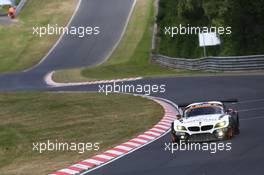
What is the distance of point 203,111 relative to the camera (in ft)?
70.9

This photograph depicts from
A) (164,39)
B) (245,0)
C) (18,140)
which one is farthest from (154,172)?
(164,39)

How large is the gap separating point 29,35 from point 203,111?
49.2 meters

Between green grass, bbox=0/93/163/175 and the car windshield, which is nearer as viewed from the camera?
green grass, bbox=0/93/163/175

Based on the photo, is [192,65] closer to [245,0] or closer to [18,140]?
[245,0]

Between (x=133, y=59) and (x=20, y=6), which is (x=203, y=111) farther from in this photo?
(x=20, y=6)

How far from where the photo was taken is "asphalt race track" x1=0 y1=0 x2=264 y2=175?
16734 mm

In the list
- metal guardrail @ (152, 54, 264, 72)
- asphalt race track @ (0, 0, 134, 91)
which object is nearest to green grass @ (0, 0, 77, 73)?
asphalt race track @ (0, 0, 134, 91)

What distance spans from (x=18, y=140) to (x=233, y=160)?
9462mm

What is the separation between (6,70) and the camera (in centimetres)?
5919

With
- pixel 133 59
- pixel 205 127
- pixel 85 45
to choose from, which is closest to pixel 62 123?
pixel 205 127

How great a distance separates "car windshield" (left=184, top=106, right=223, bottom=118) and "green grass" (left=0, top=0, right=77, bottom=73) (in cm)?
3925

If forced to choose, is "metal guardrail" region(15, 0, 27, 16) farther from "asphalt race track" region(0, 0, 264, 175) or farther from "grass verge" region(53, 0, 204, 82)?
"grass verge" region(53, 0, 204, 82)

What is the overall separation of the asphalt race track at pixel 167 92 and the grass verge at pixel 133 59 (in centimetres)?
135

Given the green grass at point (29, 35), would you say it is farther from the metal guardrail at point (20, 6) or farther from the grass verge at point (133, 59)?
the grass verge at point (133, 59)
